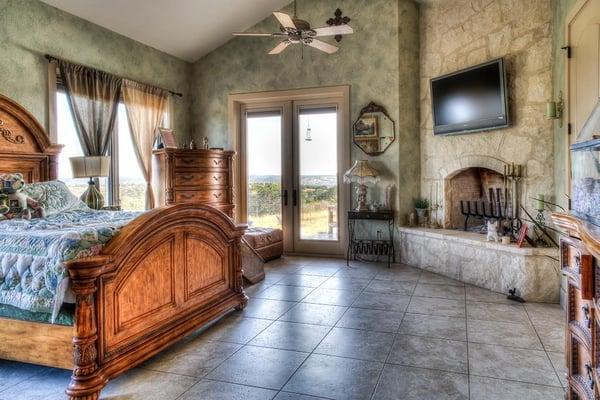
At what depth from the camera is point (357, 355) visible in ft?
9.29

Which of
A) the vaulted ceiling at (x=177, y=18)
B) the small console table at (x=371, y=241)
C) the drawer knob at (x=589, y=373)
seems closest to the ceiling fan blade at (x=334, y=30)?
the vaulted ceiling at (x=177, y=18)

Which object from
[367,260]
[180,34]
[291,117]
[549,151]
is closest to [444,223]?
[367,260]

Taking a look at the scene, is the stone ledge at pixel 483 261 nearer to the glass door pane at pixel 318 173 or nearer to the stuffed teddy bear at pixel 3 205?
the glass door pane at pixel 318 173

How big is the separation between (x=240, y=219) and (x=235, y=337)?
152 inches

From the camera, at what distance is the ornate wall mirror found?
5.82 metres

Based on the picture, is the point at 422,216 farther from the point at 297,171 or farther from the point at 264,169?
the point at 264,169

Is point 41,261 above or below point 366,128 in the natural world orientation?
below

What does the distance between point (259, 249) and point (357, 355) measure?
10.5 ft

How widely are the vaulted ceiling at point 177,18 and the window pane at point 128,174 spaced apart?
109cm

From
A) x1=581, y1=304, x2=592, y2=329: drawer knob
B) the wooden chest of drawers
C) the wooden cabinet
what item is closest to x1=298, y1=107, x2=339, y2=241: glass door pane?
the wooden chest of drawers

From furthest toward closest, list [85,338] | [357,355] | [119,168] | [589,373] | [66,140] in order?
1. [119,168]
2. [66,140]
3. [357,355]
4. [85,338]
5. [589,373]

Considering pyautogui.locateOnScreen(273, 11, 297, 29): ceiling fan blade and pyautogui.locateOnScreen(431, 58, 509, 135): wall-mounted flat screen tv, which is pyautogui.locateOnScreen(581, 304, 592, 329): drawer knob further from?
pyautogui.locateOnScreen(431, 58, 509, 135): wall-mounted flat screen tv

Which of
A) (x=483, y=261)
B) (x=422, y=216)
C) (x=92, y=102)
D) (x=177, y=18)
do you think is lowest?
(x=483, y=261)

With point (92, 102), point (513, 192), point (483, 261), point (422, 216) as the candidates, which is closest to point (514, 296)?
point (483, 261)
